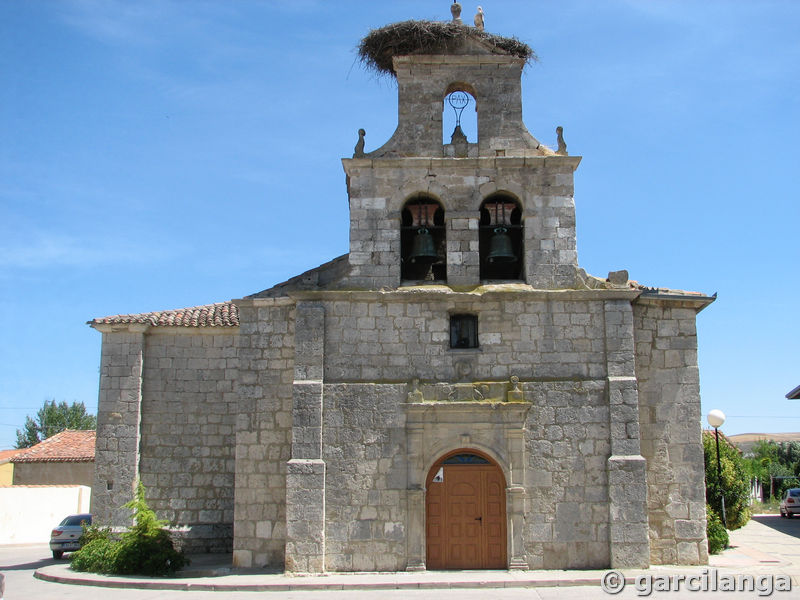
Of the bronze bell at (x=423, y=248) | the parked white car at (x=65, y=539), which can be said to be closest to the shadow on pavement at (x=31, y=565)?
the parked white car at (x=65, y=539)

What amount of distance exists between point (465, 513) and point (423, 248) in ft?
15.3

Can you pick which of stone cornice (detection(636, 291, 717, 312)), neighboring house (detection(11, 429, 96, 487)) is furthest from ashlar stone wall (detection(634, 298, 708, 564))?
neighboring house (detection(11, 429, 96, 487))

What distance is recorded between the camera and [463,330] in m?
14.0

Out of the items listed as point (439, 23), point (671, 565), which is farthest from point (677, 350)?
point (439, 23)

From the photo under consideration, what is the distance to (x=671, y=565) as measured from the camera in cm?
1322

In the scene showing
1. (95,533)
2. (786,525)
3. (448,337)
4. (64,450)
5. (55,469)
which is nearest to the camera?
(448,337)

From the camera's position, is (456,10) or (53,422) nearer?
(456,10)

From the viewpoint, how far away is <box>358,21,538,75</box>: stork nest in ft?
47.8

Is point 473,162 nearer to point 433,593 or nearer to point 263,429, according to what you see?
point 263,429

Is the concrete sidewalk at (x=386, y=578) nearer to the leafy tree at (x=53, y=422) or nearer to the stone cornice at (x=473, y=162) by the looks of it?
the stone cornice at (x=473, y=162)

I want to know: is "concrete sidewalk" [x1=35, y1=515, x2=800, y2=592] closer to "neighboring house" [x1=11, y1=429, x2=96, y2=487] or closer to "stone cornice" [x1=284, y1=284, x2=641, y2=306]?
"stone cornice" [x1=284, y1=284, x2=641, y2=306]

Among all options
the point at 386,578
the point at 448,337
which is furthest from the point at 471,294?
the point at 386,578

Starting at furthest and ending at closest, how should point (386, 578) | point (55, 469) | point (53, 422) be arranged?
point (53, 422), point (55, 469), point (386, 578)

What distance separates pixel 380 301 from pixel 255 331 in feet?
8.03
